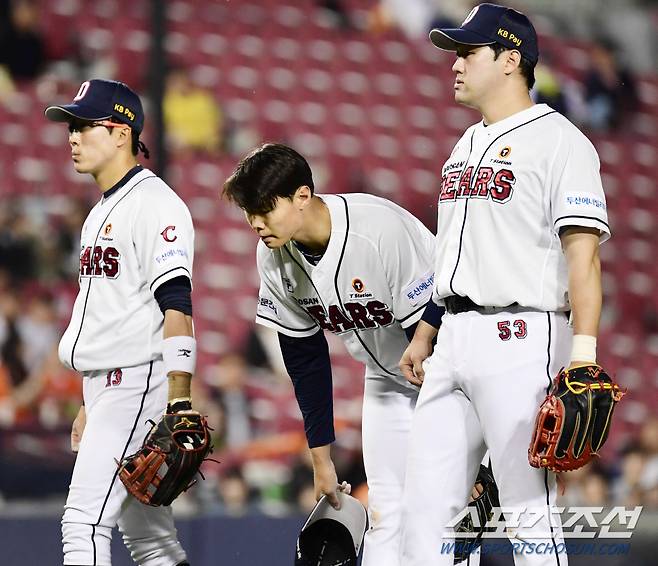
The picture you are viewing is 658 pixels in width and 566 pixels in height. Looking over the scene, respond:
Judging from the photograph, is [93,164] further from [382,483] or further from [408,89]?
[408,89]

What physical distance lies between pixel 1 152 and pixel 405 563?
206 inches

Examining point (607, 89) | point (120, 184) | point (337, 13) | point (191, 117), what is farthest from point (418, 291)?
point (337, 13)

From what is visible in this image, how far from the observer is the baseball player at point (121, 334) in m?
2.94

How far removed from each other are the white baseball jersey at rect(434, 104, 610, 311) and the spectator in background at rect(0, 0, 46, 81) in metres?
5.29

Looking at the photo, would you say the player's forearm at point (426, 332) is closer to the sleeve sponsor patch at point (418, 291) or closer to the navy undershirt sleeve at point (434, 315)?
the navy undershirt sleeve at point (434, 315)

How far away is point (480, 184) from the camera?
2.56 m

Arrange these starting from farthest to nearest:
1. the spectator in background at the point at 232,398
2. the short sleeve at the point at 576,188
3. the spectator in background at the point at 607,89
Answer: the spectator in background at the point at 607,89 → the spectator in background at the point at 232,398 → the short sleeve at the point at 576,188

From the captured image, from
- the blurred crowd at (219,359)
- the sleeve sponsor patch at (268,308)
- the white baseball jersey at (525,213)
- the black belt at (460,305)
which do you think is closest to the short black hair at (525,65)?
the white baseball jersey at (525,213)

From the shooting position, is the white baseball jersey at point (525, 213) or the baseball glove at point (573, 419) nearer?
the baseball glove at point (573, 419)

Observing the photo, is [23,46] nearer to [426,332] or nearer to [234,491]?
[234,491]

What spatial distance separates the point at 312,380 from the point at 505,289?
87 centimetres

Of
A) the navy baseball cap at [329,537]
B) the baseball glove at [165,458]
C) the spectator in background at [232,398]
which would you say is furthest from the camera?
the spectator in background at [232,398]

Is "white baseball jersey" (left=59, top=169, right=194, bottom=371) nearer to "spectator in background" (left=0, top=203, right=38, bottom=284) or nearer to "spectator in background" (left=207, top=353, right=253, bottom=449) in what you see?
"spectator in background" (left=207, top=353, right=253, bottom=449)

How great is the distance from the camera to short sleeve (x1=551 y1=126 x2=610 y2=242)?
7.92ft
